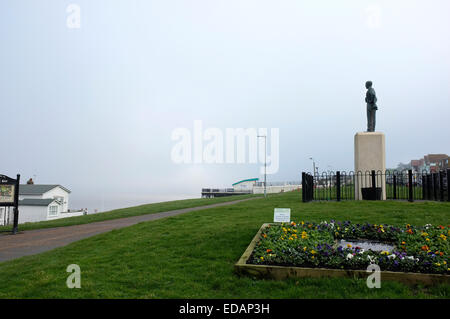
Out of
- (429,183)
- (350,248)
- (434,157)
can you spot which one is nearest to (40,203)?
(429,183)

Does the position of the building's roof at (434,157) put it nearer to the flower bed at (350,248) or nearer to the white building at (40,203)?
the white building at (40,203)

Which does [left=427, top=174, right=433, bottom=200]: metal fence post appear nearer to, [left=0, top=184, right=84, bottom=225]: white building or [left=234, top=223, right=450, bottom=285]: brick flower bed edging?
[left=234, top=223, right=450, bottom=285]: brick flower bed edging

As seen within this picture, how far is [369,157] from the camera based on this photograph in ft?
50.4

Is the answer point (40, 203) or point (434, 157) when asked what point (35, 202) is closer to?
point (40, 203)

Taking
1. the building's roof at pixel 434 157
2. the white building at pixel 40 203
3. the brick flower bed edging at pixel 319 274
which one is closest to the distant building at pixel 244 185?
the white building at pixel 40 203

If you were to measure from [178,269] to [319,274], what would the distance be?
8.96 feet

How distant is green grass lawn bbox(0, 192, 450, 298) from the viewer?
4.92 m

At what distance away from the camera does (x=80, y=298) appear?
4.93 meters

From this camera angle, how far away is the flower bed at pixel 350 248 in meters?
5.30
